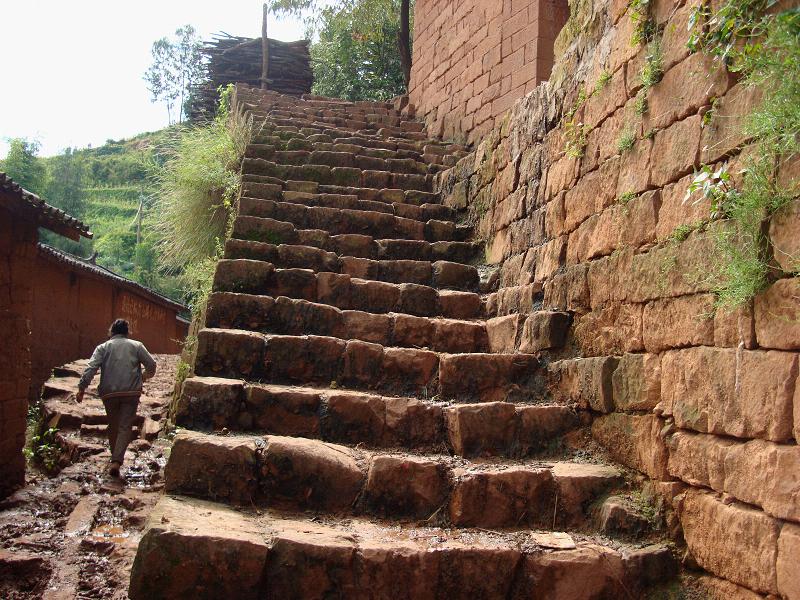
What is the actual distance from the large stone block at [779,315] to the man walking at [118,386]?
5125mm

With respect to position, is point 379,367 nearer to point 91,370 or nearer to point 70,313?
point 91,370

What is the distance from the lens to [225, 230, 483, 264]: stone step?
15.3 feet

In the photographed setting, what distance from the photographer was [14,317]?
5.32 metres

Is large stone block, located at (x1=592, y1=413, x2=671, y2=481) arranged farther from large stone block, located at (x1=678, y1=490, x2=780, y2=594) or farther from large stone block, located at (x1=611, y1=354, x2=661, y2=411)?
large stone block, located at (x1=678, y1=490, x2=780, y2=594)

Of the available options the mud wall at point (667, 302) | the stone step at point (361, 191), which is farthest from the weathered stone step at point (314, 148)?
the mud wall at point (667, 302)

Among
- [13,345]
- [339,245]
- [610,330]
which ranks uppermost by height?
[339,245]

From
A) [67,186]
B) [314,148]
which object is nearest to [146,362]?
[314,148]

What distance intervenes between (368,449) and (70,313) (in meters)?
9.83

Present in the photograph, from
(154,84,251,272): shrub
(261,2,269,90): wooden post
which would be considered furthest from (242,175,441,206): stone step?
(261,2,269,90): wooden post

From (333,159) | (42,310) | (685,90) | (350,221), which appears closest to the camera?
(685,90)

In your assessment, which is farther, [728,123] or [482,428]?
[482,428]

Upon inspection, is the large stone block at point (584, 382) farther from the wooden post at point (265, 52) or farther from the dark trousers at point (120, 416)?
the wooden post at point (265, 52)

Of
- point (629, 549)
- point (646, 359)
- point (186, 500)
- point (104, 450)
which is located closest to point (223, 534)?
point (186, 500)

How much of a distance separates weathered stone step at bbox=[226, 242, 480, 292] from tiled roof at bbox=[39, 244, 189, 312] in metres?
6.87
